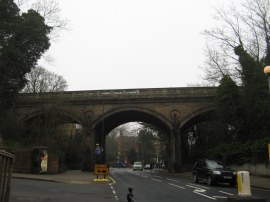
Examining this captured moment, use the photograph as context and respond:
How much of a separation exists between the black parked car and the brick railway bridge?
18276 mm

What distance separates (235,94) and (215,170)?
51.0ft

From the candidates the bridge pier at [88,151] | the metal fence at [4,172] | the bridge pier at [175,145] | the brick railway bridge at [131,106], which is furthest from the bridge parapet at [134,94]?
the metal fence at [4,172]

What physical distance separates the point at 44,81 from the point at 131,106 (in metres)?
15.8

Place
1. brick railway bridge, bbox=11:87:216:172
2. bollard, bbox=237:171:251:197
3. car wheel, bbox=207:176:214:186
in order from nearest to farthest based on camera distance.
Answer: bollard, bbox=237:171:251:197, car wheel, bbox=207:176:214:186, brick railway bridge, bbox=11:87:216:172

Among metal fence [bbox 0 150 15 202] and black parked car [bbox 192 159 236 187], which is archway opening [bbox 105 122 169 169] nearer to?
black parked car [bbox 192 159 236 187]

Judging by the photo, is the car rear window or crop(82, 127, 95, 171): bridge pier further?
crop(82, 127, 95, 171): bridge pier

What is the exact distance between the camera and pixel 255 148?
27609mm

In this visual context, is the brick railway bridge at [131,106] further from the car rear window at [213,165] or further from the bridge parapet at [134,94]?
the car rear window at [213,165]

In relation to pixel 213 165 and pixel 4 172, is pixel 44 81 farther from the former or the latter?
pixel 4 172

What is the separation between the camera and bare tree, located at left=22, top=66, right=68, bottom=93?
49963 millimetres

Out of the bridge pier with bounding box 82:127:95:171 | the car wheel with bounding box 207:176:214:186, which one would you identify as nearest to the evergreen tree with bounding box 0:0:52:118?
the bridge pier with bounding box 82:127:95:171

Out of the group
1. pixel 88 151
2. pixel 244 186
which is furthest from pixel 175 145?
pixel 244 186

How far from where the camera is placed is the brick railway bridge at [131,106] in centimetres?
4147

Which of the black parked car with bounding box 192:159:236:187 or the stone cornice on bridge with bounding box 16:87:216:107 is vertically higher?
the stone cornice on bridge with bounding box 16:87:216:107
